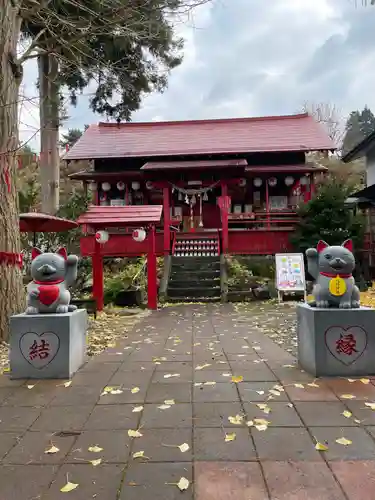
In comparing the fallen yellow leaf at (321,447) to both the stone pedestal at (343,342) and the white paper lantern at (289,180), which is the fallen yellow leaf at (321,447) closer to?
the stone pedestal at (343,342)

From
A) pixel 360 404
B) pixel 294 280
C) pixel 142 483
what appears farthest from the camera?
pixel 294 280

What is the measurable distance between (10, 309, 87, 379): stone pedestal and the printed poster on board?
7.47 metres

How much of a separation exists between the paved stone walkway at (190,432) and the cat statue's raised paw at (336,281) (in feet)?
2.80

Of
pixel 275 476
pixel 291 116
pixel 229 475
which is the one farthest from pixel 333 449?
pixel 291 116

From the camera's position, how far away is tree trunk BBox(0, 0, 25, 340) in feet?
20.7

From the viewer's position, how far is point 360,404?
3406mm

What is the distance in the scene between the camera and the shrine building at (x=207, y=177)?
564 inches

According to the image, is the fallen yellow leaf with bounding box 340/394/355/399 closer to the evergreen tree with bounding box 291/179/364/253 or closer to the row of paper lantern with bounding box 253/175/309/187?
the evergreen tree with bounding box 291/179/364/253

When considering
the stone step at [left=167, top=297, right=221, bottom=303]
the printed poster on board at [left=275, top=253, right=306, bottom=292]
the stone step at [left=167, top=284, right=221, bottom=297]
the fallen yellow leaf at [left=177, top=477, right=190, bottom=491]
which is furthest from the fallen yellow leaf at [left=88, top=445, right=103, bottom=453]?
the stone step at [left=167, top=284, right=221, bottom=297]

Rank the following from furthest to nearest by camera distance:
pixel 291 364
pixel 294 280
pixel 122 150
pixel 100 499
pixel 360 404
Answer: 1. pixel 122 150
2. pixel 294 280
3. pixel 291 364
4. pixel 360 404
5. pixel 100 499

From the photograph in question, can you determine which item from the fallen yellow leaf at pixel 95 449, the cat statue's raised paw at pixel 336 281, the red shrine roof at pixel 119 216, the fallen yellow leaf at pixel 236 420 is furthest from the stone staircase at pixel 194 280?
the fallen yellow leaf at pixel 95 449

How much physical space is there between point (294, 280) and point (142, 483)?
30.1 feet

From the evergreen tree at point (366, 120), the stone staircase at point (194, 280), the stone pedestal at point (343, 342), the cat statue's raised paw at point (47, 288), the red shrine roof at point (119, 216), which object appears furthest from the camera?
the evergreen tree at point (366, 120)

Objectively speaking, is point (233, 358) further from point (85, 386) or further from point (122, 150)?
point (122, 150)
